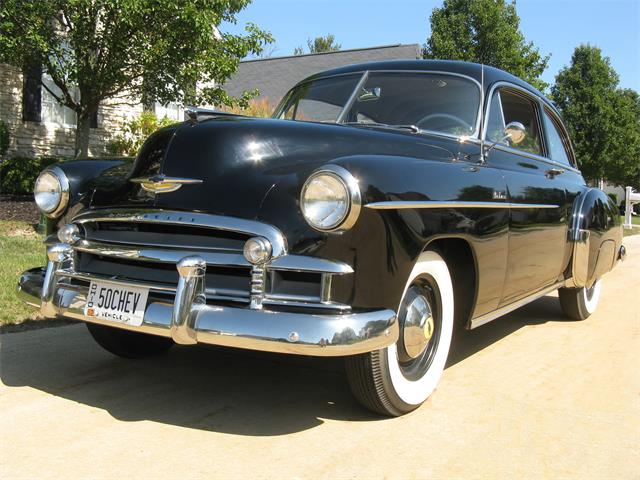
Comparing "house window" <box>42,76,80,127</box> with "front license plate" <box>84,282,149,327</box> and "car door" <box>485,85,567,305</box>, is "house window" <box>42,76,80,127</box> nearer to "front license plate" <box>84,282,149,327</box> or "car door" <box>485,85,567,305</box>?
"car door" <box>485,85,567,305</box>

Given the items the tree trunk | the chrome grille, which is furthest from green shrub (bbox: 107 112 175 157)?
the chrome grille

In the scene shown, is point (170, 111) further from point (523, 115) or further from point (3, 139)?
point (523, 115)

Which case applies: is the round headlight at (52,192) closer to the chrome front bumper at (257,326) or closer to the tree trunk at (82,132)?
the chrome front bumper at (257,326)

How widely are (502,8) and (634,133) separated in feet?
38.9

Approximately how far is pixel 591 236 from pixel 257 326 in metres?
3.22

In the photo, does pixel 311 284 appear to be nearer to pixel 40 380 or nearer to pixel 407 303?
pixel 407 303

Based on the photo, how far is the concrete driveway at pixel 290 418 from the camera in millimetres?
2377

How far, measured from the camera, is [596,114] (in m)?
25.3

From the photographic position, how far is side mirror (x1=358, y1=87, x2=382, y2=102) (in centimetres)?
381

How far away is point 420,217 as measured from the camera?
8.86ft

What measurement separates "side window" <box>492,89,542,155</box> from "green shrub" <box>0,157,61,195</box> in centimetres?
906

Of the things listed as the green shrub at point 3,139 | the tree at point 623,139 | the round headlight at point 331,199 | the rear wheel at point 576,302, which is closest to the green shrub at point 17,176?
the green shrub at point 3,139

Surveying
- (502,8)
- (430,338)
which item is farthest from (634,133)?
(430,338)

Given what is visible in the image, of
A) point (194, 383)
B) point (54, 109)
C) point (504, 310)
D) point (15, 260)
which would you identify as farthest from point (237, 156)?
point (54, 109)
